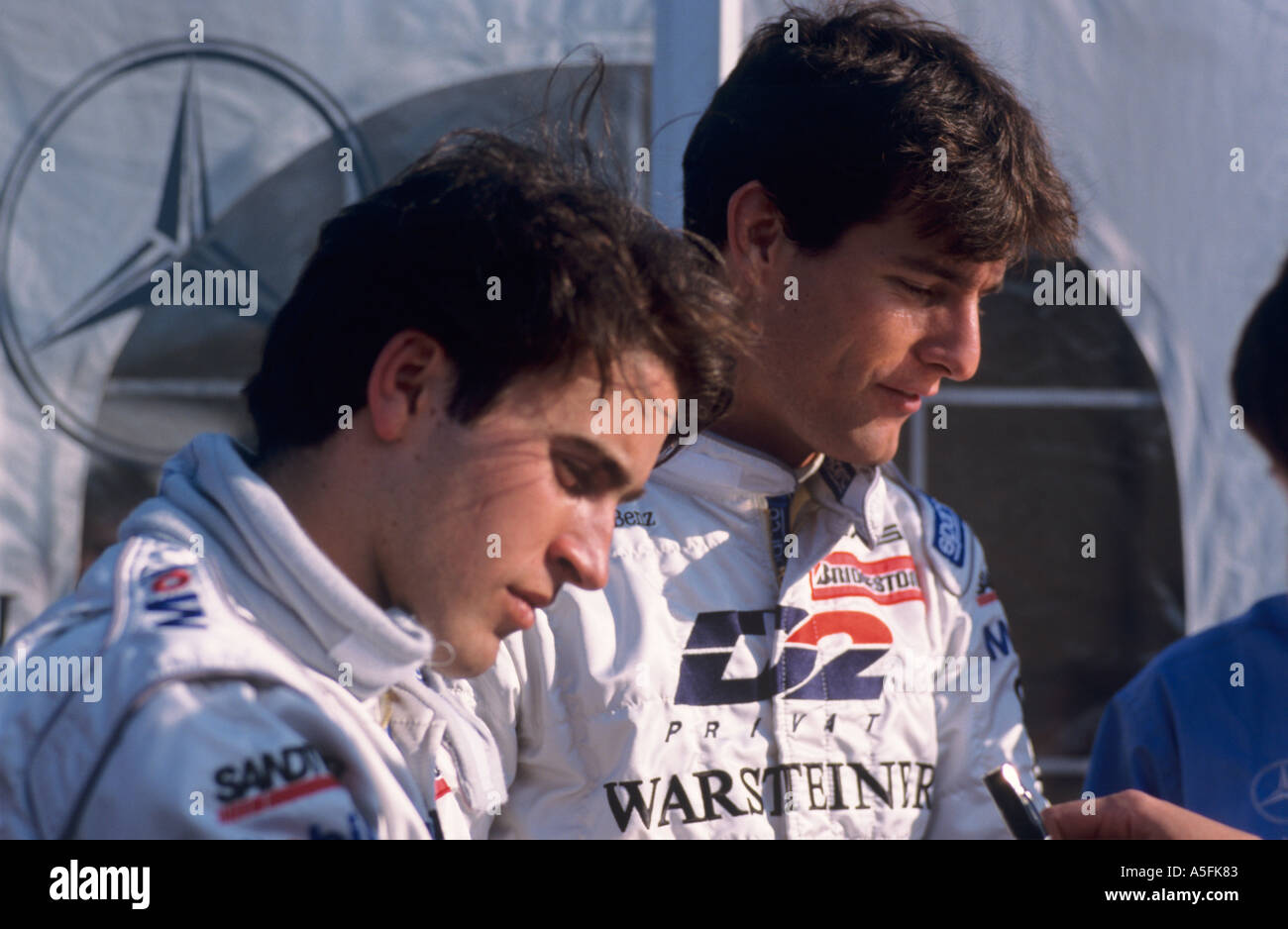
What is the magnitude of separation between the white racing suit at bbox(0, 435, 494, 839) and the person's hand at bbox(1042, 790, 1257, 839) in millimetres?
607

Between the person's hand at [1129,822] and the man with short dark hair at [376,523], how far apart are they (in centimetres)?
51

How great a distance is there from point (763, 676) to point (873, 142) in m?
0.60

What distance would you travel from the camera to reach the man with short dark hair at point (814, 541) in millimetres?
1128

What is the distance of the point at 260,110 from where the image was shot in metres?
2.04

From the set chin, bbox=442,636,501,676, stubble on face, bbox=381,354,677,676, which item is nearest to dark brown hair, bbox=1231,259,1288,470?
stubble on face, bbox=381,354,677,676

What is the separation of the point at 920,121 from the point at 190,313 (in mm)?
1423

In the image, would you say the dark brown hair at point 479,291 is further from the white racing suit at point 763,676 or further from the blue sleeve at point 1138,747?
the blue sleeve at point 1138,747

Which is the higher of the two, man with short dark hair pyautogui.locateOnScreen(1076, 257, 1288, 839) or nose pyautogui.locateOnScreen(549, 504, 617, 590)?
nose pyautogui.locateOnScreen(549, 504, 617, 590)

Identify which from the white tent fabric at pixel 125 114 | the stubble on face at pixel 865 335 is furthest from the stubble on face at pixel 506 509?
the white tent fabric at pixel 125 114

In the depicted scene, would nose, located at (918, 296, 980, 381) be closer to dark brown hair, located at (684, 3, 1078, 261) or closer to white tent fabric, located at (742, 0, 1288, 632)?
dark brown hair, located at (684, 3, 1078, 261)

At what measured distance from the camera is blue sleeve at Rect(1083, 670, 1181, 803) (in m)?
1.39

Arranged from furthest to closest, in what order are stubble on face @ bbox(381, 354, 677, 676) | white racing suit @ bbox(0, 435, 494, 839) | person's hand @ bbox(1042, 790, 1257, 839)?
person's hand @ bbox(1042, 790, 1257, 839) < stubble on face @ bbox(381, 354, 677, 676) < white racing suit @ bbox(0, 435, 494, 839)

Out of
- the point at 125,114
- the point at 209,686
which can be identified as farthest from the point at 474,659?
the point at 125,114

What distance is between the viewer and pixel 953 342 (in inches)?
49.1
